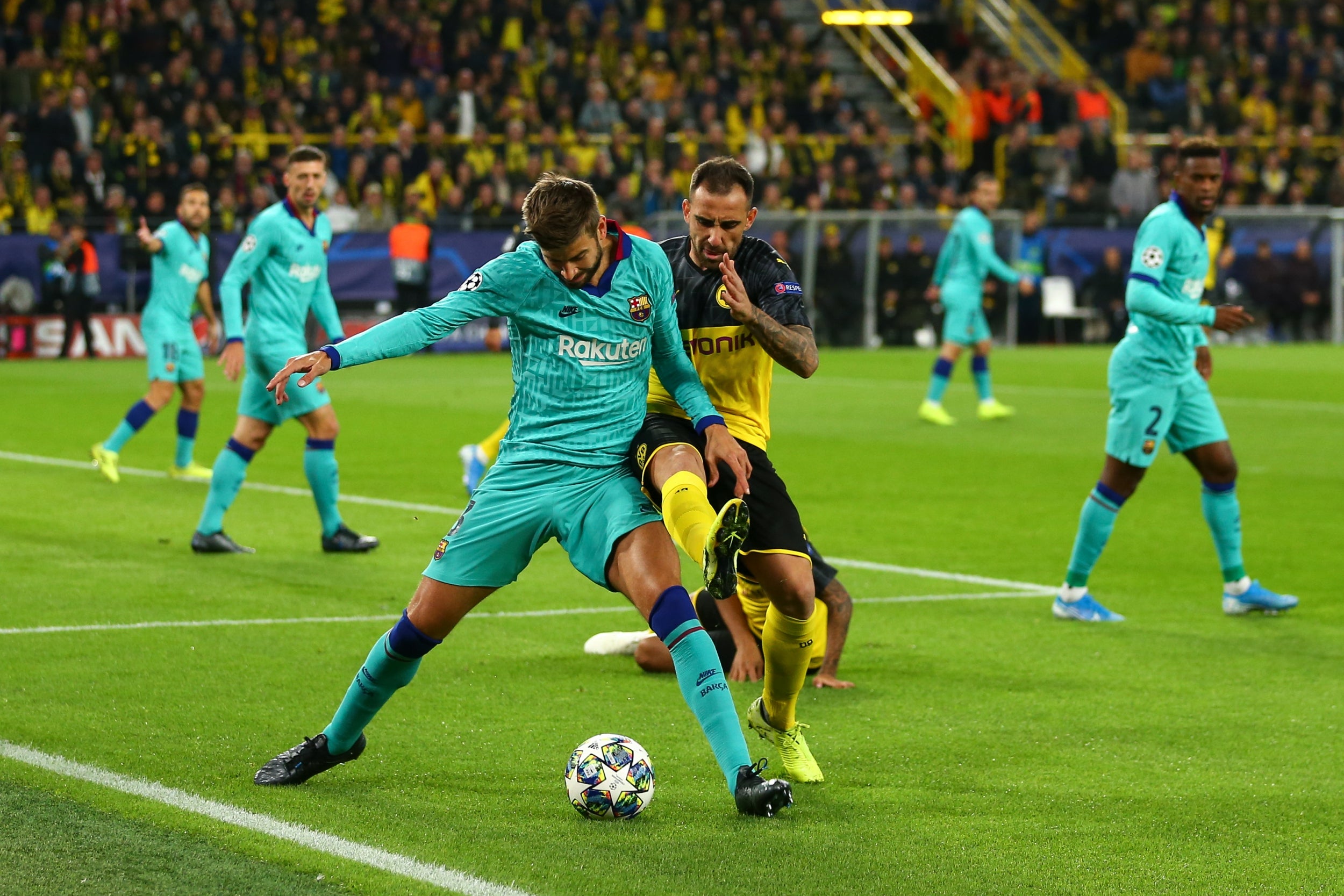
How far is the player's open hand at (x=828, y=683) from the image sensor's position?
6.88 meters

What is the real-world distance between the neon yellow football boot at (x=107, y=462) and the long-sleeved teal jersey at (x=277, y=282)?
3.33 metres

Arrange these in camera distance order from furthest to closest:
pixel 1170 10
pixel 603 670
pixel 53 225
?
pixel 1170 10 → pixel 53 225 → pixel 603 670

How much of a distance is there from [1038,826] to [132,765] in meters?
2.74

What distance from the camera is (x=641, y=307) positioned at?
526 centimetres

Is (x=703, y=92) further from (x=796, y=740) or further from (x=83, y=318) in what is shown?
(x=796, y=740)

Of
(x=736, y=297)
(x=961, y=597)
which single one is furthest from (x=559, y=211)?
(x=961, y=597)

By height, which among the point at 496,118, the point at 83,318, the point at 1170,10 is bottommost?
the point at 83,318

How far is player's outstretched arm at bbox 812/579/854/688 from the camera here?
273 inches

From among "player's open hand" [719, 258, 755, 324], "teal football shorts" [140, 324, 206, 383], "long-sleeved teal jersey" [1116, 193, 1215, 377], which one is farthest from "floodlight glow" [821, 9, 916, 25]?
"player's open hand" [719, 258, 755, 324]

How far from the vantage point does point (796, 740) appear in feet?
18.3

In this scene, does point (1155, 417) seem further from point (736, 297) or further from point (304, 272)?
Answer: point (304, 272)

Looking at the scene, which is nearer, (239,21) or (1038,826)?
(1038,826)

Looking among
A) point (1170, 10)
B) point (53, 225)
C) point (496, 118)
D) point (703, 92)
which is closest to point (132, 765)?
point (53, 225)

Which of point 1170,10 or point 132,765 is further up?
point 1170,10
